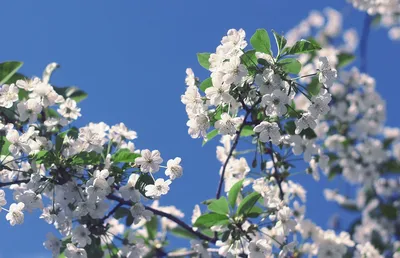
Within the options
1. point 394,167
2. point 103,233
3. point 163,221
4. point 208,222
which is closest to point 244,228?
point 208,222

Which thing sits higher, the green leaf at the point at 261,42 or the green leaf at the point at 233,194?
the green leaf at the point at 261,42

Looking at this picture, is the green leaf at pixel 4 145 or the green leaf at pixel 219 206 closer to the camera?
the green leaf at pixel 4 145

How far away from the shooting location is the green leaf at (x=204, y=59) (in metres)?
3.35

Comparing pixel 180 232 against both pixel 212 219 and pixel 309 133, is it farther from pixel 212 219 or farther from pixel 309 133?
pixel 309 133

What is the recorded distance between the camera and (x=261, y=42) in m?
3.15

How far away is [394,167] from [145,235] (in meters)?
3.93

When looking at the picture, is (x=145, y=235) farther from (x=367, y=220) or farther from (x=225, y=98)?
(x=367, y=220)

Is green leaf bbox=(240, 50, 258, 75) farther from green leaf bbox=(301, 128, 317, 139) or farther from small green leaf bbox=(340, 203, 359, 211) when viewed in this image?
small green leaf bbox=(340, 203, 359, 211)

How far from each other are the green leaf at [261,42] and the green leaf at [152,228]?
2.15m

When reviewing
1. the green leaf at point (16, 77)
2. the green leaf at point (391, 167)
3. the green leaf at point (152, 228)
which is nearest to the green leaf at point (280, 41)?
the green leaf at point (16, 77)

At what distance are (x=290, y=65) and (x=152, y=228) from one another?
2.16 meters

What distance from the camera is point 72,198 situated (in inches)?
132

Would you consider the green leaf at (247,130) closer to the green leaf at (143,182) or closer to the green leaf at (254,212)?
the green leaf at (254,212)

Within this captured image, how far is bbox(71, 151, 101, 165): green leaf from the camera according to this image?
3.31 m
